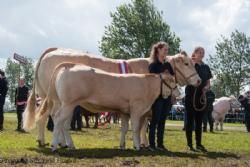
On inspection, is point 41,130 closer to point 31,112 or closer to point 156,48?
point 31,112

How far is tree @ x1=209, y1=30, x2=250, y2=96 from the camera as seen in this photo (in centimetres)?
7600

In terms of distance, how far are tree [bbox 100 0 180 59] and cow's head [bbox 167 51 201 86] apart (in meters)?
50.4

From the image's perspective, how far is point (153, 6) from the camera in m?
67.8

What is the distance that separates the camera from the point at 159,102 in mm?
11648

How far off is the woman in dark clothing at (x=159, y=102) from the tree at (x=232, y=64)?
6497 cm

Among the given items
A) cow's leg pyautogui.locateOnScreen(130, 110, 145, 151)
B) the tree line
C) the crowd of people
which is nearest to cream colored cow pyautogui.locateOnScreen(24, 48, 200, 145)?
the crowd of people

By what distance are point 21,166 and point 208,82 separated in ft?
18.9

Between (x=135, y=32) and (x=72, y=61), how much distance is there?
5444 cm

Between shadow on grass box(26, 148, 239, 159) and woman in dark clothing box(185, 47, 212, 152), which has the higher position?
woman in dark clothing box(185, 47, 212, 152)

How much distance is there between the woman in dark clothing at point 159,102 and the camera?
11.6 m

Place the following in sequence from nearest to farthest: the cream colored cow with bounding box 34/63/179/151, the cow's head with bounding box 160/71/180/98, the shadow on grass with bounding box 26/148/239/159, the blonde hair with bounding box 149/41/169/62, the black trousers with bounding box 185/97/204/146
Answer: the shadow on grass with bounding box 26/148/239/159 → the cream colored cow with bounding box 34/63/179/151 → the cow's head with bounding box 160/71/180/98 → the blonde hair with bounding box 149/41/169/62 → the black trousers with bounding box 185/97/204/146

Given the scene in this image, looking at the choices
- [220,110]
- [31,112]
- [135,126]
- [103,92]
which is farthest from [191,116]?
[220,110]

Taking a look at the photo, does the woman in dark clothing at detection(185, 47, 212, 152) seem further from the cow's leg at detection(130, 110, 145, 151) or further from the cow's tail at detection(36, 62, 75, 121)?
the cow's tail at detection(36, 62, 75, 121)

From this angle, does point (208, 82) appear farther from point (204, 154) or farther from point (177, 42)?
point (177, 42)
